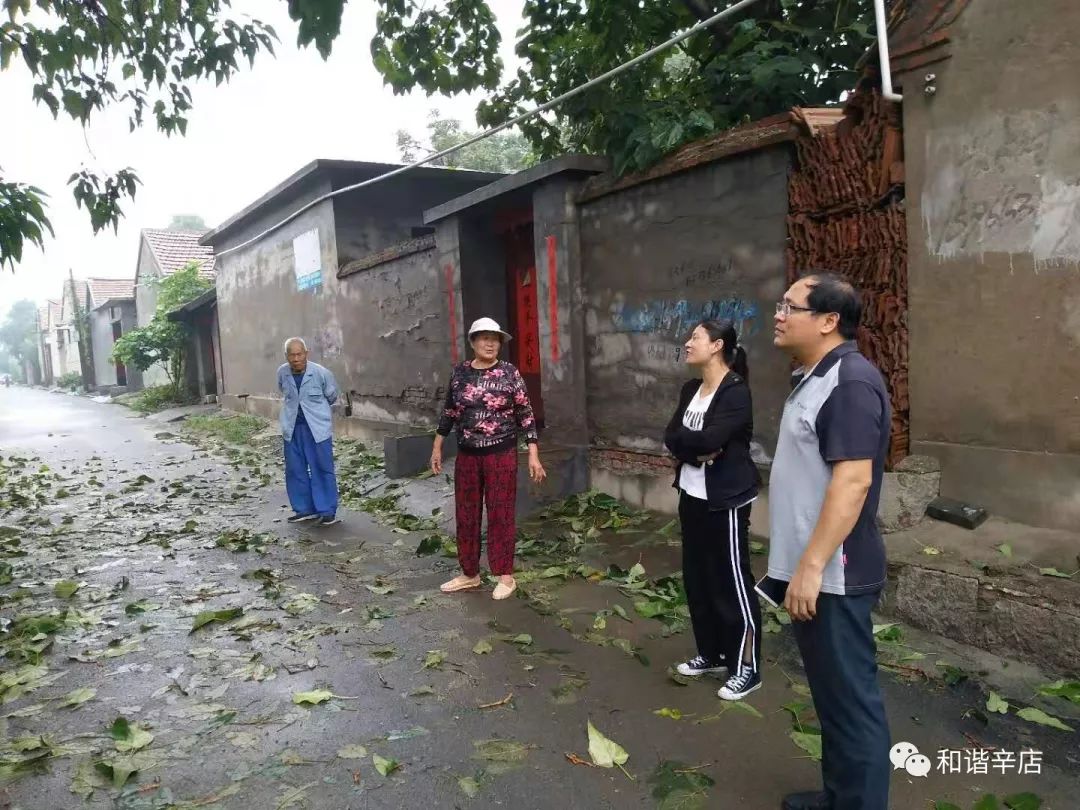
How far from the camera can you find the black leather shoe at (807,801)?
254 centimetres

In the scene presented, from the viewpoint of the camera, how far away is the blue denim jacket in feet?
23.4

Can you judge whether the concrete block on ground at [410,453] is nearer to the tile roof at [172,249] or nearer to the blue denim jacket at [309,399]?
the blue denim jacket at [309,399]

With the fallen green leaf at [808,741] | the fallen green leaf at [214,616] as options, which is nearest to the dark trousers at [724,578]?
the fallen green leaf at [808,741]

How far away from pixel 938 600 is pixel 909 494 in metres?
0.75

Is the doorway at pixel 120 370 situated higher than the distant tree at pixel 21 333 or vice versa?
the distant tree at pixel 21 333

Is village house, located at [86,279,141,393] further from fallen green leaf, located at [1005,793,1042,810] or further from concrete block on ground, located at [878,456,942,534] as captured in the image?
fallen green leaf, located at [1005,793,1042,810]

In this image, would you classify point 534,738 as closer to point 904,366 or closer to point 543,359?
point 904,366

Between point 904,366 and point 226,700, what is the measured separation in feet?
13.6

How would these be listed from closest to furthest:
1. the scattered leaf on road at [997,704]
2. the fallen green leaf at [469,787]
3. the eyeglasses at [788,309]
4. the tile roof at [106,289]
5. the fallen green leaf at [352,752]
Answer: the eyeglasses at [788,309], the fallen green leaf at [469,787], the fallen green leaf at [352,752], the scattered leaf on road at [997,704], the tile roof at [106,289]

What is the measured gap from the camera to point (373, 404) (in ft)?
38.2

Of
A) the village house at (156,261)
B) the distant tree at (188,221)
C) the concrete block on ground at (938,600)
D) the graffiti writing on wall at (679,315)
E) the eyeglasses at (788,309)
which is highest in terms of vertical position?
the distant tree at (188,221)

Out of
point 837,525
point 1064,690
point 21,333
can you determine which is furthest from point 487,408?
point 21,333

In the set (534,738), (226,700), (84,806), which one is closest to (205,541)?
(226,700)

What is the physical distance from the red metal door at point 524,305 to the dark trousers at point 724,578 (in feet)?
17.5
